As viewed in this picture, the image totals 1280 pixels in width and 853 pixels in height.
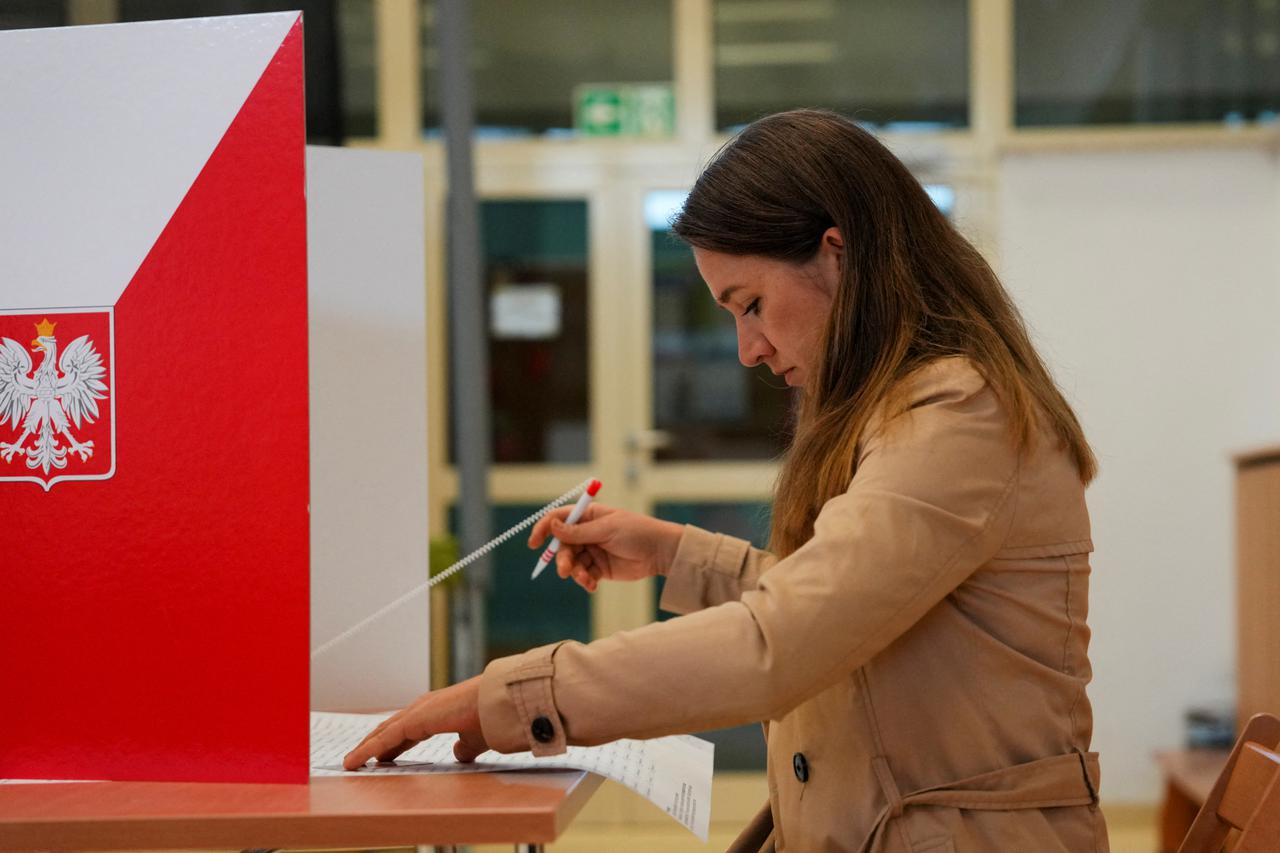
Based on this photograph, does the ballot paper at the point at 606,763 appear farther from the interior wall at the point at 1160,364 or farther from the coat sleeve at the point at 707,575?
the interior wall at the point at 1160,364

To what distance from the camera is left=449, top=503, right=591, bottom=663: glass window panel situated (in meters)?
4.27

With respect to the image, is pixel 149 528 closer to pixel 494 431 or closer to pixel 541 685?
pixel 541 685

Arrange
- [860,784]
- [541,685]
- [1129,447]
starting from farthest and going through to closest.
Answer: [1129,447], [860,784], [541,685]

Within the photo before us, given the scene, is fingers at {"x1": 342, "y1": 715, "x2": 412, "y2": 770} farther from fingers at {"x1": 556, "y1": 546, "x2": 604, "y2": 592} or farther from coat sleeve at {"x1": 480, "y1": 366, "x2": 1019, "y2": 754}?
fingers at {"x1": 556, "y1": 546, "x2": 604, "y2": 592}

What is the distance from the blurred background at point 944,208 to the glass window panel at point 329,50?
0.01 metres

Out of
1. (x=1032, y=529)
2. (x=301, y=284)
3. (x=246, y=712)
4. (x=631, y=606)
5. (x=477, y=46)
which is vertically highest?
(x=477, y=46)

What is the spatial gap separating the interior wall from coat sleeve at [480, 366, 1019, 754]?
336cm

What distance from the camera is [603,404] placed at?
14.1 feet

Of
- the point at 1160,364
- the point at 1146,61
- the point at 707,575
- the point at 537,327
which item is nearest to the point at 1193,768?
the point at 1160,364

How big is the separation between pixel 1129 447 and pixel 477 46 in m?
2.44

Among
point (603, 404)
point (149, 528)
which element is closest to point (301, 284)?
point (149, 528)

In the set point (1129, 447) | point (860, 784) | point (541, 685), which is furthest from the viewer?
point (1129, 447)

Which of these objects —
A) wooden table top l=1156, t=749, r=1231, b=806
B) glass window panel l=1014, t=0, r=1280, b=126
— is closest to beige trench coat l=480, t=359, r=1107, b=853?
wooden table top l=1156, t=749, r=1231, b=806

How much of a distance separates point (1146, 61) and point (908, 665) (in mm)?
3760
